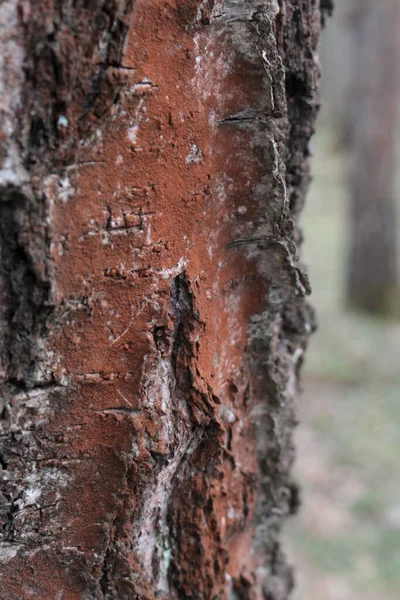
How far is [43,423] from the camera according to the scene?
59 cm

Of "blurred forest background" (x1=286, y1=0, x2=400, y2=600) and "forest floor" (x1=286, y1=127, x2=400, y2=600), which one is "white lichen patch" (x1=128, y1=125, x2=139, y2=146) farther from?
"blurred forest background" (x1=286, y1=0, x2=400, y2=600)

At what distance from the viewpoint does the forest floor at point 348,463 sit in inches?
85.8

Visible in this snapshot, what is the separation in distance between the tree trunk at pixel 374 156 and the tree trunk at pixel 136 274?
368 cm

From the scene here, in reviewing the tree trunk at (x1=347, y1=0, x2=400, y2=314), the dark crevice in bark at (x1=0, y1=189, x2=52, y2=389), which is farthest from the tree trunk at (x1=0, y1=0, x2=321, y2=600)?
the tree trunk at (x1=347, y1=0, x2=400, y2=314)

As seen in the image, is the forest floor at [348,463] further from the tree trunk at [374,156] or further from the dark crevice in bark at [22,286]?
the dark crevice in bark at [22,286]

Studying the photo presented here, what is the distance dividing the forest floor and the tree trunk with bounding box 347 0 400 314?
308 mm

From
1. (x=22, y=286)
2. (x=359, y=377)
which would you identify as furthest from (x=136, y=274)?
(x=359, y=377)

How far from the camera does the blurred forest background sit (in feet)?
7.41

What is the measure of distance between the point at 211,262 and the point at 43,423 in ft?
0.77

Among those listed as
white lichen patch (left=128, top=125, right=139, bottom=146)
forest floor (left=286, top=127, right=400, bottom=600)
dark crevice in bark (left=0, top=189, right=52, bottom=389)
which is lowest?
dark crevice in bark (left=0, top=189, right=52, bottom=389)

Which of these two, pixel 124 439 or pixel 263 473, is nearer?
pixel 124 439

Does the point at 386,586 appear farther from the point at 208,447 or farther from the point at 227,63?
the point at 227,63

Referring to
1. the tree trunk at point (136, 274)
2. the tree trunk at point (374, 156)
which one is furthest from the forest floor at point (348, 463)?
the tree trunk at point (136, 274)

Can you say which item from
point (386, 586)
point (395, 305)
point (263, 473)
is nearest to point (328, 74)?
point (395, 305)
